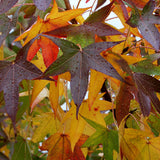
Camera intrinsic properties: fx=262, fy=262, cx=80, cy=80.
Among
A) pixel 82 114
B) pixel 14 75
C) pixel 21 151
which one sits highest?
pixel 14 75

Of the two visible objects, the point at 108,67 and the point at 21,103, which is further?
the point at 21,103

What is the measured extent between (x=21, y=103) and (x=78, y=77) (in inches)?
9.7

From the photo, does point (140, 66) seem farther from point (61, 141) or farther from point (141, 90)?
point (61, 141)

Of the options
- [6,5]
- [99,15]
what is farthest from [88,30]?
[6,5]

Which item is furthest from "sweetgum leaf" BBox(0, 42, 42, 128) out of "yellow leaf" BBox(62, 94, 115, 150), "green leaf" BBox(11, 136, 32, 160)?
"green leaf" BBox(11, 136, 32, 160)

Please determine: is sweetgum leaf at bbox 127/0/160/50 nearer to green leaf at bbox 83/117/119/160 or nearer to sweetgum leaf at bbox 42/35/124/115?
sweetgum leaf at bbox 42/35/124/115

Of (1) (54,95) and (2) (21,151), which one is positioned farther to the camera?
(2) (21,151)

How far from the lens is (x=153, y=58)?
1.52 ft

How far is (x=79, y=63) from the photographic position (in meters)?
0.39

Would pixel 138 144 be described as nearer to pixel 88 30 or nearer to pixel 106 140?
pixel 106 140

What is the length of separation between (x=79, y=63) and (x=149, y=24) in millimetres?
136

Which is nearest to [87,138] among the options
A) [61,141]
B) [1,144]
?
[61,141]

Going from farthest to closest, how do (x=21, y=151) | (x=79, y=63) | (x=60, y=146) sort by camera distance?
(x=21, y=151)
(x=60, y=146)
(x=79, y=63)

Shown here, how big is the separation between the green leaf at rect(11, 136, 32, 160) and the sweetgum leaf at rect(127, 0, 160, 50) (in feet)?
1.22
